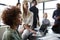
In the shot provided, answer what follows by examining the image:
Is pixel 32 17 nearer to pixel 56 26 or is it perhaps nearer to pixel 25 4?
pixel 25 4

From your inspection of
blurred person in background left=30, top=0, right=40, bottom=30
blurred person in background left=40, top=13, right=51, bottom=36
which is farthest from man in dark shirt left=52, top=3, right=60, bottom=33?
blurred person in background left=30, top=0, right=40, bottom=30

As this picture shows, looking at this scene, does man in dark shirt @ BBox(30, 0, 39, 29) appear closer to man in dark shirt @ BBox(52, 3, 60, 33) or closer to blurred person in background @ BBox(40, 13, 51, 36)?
blurred person in background @ BBox(40, 13, 51, 36)

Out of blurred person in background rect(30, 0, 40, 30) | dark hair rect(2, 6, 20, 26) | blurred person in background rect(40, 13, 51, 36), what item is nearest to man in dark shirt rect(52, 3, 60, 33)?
blurred person in background rect(40, 13, 51, 36)

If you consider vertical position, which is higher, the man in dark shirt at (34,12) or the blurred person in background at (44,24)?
the man in dark shirt at (34,12)

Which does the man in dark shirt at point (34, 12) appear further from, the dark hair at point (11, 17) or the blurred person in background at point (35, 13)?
the dark hair at point (11, 17)

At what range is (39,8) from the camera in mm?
1927

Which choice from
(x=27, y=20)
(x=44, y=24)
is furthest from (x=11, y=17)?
(x=44, y=24)

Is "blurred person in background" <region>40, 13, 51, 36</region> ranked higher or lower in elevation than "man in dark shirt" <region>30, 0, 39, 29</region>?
lower

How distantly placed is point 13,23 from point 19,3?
1.66 ft

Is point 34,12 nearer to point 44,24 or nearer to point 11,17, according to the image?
point 44,24

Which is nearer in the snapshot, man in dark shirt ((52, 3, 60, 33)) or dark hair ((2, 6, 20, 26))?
dark hair ((2, 6, 20, 26))

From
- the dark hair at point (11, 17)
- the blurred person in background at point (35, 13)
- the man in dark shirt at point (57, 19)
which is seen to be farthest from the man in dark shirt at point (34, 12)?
the dark hair at point (11, 17)

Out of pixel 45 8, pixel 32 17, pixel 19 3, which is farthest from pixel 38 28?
pixel 19 3

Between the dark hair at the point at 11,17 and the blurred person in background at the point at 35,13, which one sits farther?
the blurred person in background at the point at 35,13
